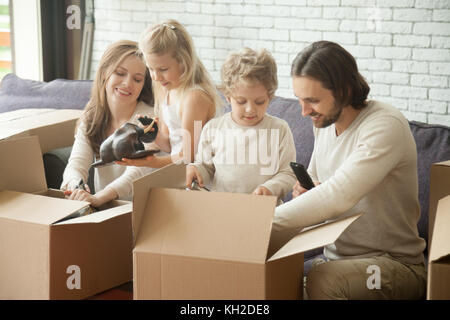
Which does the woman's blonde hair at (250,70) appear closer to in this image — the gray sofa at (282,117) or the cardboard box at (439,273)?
the gray sofa at (282,117)

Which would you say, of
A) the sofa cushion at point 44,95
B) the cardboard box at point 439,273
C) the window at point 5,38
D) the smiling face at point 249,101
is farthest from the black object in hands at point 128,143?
the window at point 5,38

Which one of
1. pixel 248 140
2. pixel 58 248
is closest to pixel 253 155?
pixel 248 140

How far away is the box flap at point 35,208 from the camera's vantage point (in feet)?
5.30

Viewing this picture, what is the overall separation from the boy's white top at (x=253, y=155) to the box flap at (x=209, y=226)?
0.48 m

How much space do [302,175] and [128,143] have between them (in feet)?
1.67

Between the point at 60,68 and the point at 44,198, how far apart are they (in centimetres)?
223

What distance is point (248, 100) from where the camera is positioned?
5.98 feet

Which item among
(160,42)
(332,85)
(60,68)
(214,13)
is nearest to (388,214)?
(332,85)

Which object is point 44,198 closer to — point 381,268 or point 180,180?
point 180,180

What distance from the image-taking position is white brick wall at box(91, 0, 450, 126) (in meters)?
3.14

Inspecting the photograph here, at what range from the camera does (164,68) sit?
200cm

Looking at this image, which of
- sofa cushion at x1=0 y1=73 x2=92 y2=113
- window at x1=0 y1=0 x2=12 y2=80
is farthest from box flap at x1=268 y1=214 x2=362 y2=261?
window at x1=0 y1=0 x2=12 y2=80

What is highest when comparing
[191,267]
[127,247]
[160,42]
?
[160,42]

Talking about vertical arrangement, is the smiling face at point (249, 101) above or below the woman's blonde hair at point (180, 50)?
below
